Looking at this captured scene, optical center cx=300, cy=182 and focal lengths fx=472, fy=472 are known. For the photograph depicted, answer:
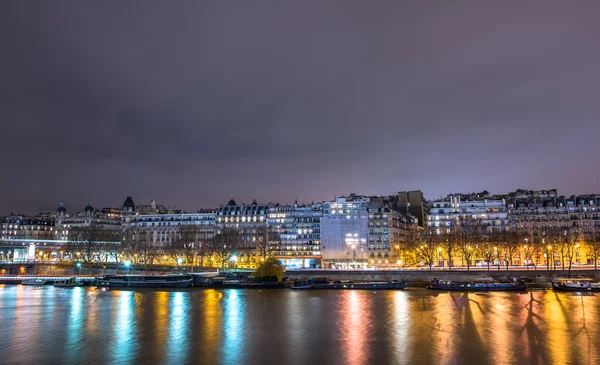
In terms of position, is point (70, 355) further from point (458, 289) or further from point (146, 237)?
point (146, 237)

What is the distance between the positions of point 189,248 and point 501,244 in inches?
2896

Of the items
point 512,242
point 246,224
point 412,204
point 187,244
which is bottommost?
point 512,242

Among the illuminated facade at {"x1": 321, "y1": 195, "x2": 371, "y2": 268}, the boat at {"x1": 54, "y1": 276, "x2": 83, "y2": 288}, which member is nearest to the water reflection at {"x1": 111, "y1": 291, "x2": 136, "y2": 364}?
the boat at {"x1": 54, "y1": 276, "x2": 83, "y2": 288}

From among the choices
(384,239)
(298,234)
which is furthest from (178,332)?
→ (298,234)

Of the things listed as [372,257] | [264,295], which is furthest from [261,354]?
[372,257]

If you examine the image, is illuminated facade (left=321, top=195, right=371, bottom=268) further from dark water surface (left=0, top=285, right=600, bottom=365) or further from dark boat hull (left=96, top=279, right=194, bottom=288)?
dark water surface (left=0, top=285, right=600, bottom=365)

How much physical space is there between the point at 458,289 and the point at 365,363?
4725cm

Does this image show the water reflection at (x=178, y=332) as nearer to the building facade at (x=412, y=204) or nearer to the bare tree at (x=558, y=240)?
the bare tree at (x=558, y=240)

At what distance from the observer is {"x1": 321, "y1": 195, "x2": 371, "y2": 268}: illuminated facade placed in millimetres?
118812

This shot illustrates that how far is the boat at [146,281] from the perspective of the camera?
3211 inches

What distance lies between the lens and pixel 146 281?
3241 inches

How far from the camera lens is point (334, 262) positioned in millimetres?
120062

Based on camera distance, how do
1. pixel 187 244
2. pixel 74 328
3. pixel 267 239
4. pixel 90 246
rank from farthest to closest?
1. pixel 267 239
2. pixel 187 244
3. pixel 90 246
4. pixel 74 328

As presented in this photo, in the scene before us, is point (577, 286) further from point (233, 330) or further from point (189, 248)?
point (189, 248)
